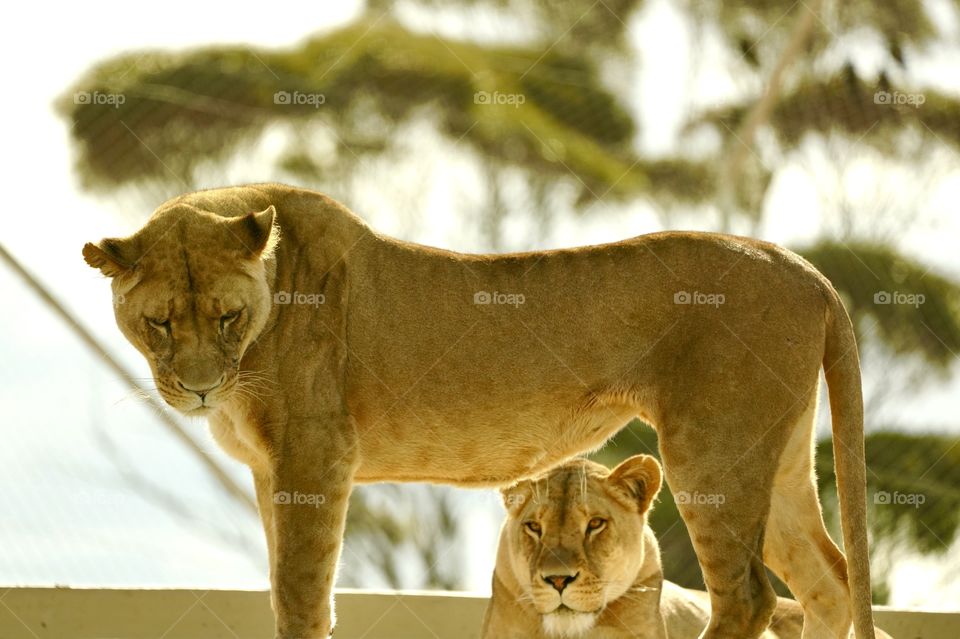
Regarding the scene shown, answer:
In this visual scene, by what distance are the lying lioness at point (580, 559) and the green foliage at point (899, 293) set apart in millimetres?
7677

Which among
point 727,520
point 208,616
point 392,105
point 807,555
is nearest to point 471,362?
point 727,520

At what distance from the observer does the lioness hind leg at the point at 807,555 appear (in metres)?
5.21

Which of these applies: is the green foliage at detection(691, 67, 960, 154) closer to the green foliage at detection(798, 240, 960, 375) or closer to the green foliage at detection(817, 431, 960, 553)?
the green foliage at detection(798, 240, 960, 375)

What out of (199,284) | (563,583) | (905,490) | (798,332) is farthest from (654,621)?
(905,490)

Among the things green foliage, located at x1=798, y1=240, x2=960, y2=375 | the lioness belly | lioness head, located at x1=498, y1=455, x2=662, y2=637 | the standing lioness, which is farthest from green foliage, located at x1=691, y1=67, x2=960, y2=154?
the lioness belly

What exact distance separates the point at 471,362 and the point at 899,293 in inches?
337

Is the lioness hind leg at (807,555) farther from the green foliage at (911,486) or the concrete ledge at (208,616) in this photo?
the green foliage at (911,486)

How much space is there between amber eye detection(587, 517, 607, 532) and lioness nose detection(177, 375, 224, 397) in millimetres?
1502

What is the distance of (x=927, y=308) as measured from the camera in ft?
42.8

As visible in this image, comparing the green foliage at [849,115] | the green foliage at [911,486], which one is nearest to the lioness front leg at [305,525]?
the green foliage at [911,486]

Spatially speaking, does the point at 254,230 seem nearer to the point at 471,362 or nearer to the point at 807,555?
the point at 471,362

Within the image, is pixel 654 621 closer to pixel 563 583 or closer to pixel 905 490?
pixel 563 583

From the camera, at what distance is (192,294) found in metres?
4.61

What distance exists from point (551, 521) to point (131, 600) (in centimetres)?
210
